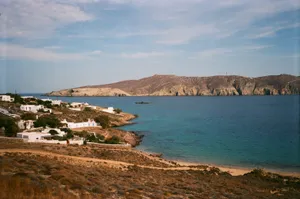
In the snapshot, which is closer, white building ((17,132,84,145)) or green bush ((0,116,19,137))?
white building ((17,132,84,145))

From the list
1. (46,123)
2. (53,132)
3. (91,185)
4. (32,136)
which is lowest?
(53,132)

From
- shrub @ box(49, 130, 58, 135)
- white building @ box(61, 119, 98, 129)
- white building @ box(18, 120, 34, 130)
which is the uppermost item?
white building @ box(18, 120, 34, 130)

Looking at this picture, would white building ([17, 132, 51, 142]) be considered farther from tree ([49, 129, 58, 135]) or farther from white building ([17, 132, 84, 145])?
tree ([49, 129, 58, 135])

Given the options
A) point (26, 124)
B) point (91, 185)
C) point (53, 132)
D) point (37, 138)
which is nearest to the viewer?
point (91, 185)

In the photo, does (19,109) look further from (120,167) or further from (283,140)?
(283,140)

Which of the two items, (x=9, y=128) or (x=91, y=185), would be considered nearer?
(x=91, y=185)

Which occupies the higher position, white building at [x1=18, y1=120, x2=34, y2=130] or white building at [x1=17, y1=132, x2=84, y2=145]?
white building at [x1=18, y1=120, x2=34, y2=130]

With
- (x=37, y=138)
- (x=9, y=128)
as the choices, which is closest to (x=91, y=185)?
(x=37, y=138)

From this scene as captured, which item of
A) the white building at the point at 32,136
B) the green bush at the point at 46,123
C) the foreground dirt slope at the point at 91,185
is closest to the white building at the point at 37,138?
the white building at the point at 32,136

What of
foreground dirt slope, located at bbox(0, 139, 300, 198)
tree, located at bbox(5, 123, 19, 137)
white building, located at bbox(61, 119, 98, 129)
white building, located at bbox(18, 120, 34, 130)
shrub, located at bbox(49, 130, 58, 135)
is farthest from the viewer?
white building, located at bbox(61, 119, 98, 129)

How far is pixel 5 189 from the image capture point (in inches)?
295

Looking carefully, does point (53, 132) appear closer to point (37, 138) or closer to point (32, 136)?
point (37, 138)

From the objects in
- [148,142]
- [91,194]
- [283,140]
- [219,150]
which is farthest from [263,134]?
[91,194]

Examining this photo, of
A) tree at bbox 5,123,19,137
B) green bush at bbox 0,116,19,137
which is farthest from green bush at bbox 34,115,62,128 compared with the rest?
tree at bbox 5,123,19,137
